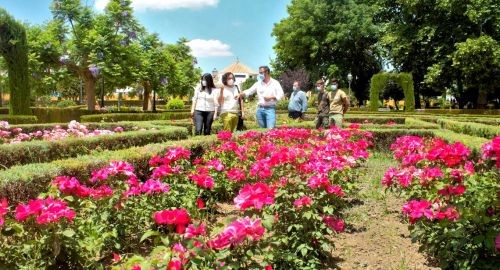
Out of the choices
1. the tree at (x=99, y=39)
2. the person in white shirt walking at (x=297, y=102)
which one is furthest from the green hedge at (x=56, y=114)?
the person in white shirt walking at (x=297, y=102)

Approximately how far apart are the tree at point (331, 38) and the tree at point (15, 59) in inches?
938

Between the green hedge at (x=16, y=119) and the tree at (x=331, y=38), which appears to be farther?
the tree at (x=331, y=38)

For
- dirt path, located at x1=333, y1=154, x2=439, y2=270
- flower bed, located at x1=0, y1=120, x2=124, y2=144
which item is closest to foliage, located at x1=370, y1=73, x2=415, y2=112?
flower bed, located at x1=0, y1=120, x2=124, y2=144

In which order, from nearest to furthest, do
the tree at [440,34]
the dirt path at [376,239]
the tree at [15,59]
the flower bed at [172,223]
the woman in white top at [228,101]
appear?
the flower bed at [172,223]
the dirt path at [376,239]
the woman in white top at [228,101]
the tree at [15,59]
the tree at [440,34]

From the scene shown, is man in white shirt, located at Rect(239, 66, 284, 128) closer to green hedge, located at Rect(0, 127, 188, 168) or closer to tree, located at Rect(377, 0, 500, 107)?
green hedge, located at Rect(0, 127, 188, 168)

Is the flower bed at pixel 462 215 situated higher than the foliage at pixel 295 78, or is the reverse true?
the foliage at pixel 295 78

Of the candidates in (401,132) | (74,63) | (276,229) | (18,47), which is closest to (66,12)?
(74,63)

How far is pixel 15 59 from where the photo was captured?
16172 millimetres

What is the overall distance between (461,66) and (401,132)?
17.0 metres

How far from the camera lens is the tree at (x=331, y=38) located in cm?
3519

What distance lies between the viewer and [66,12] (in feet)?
73.1

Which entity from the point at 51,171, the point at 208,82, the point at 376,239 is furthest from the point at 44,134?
the point at 376,239

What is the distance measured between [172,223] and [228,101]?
6.82 m

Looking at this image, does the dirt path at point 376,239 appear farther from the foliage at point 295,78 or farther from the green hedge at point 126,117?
the foliage at point 295,78
